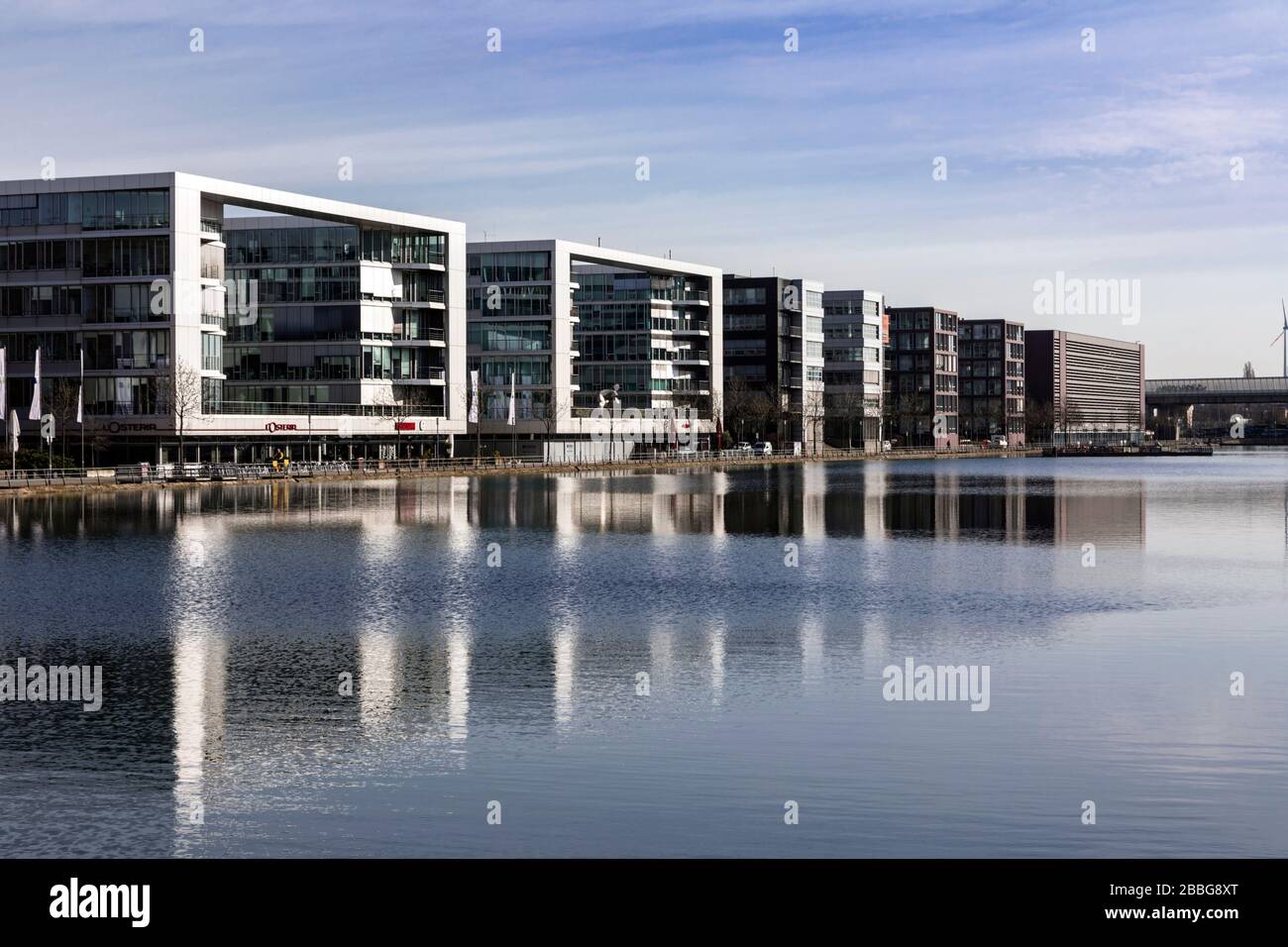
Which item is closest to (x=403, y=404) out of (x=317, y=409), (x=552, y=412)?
(x=317, y=409)

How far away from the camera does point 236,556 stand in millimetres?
54031

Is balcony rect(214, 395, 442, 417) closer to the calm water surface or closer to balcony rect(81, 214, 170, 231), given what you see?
balcony rect(81, 214, 170, 231)

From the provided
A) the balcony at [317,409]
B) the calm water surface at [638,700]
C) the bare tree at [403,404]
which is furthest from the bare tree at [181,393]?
the calm water surface at [638,700]

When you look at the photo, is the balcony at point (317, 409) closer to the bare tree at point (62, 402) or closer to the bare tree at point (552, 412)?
the bare tree at point (62, 402)

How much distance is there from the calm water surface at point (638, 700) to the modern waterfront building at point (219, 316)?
6485 cm

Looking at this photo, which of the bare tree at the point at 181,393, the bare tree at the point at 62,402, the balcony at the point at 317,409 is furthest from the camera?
the balcony at the point at 317,409

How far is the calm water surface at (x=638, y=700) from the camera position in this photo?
1880cm

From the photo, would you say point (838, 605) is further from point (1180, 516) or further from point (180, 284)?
point (180, 284)

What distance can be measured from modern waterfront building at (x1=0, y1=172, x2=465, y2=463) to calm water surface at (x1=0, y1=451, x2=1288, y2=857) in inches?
2553

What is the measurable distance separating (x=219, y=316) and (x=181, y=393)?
12924 millimetres

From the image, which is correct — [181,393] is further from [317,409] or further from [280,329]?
[280,329]

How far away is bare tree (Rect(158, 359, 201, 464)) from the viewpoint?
119500 millimetres

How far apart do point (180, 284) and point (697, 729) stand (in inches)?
4265
